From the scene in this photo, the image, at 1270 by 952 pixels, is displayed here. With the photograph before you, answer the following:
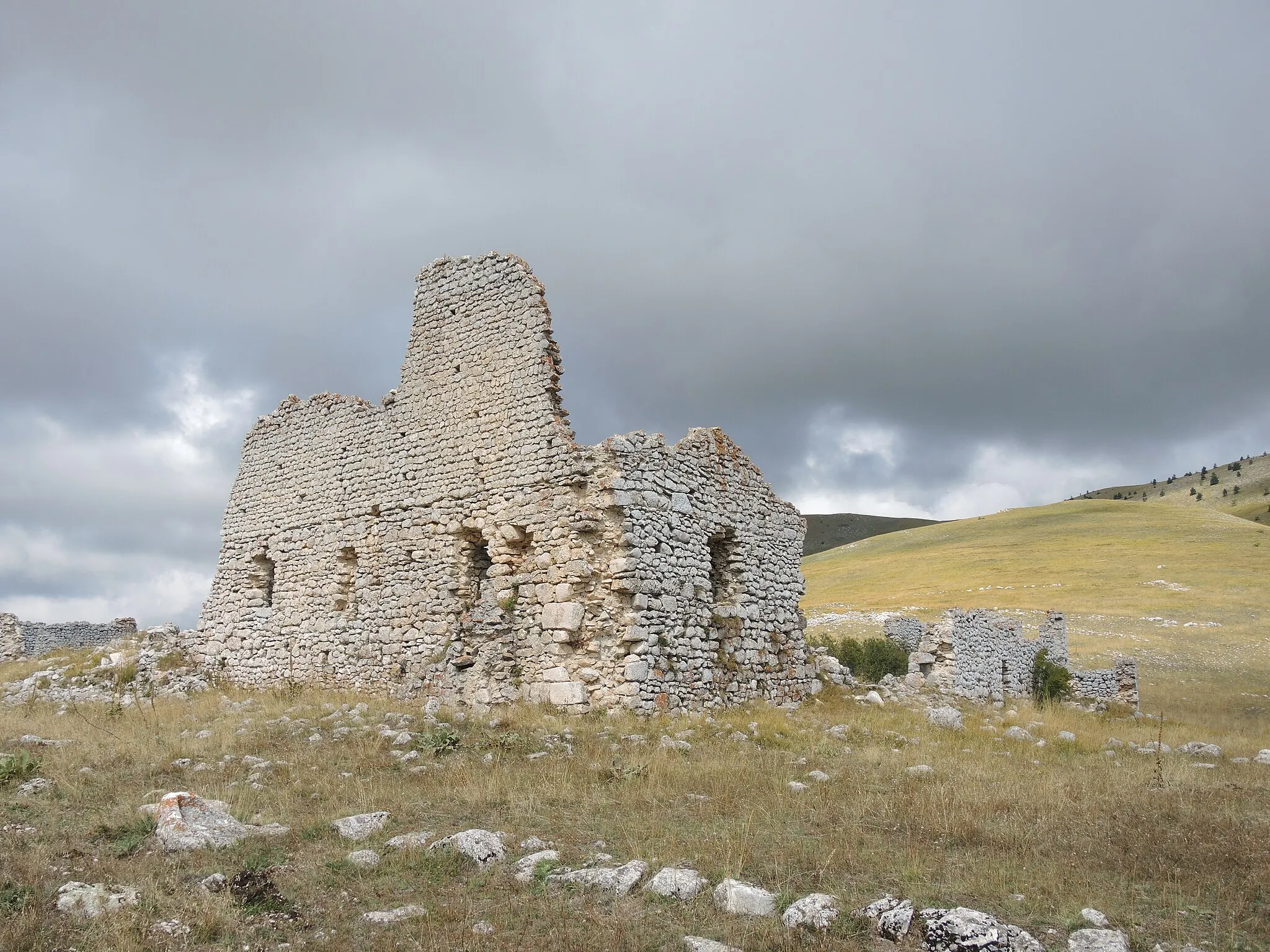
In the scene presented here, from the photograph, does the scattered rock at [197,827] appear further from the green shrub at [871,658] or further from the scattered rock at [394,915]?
the green shrub at [871,658]

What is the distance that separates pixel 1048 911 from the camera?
15.9 feet

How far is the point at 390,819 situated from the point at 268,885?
1762mm

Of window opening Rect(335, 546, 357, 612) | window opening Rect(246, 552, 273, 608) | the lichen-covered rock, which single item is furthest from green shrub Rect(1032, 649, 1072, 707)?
the lichen-covered rock

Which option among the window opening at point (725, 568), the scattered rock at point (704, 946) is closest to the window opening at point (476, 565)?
the window opening at point (725, 568)

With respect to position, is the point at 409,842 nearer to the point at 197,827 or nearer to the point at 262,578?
the point at 197,827

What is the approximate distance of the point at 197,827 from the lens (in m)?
6.02

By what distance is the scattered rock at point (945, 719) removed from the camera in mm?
13253

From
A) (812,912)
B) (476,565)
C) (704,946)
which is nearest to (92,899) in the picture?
(704,946)

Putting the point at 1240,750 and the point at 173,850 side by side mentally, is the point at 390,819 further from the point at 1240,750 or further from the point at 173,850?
the point at 1240,750

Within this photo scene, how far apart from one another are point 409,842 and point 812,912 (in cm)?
299

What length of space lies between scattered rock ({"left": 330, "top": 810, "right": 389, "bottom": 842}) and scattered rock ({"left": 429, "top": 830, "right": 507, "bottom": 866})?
0.71 metres

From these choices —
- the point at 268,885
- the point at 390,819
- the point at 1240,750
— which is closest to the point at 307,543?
the point at 390,819

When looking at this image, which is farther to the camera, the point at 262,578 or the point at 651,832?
the point at 262,578

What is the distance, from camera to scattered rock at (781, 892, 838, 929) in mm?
4574
